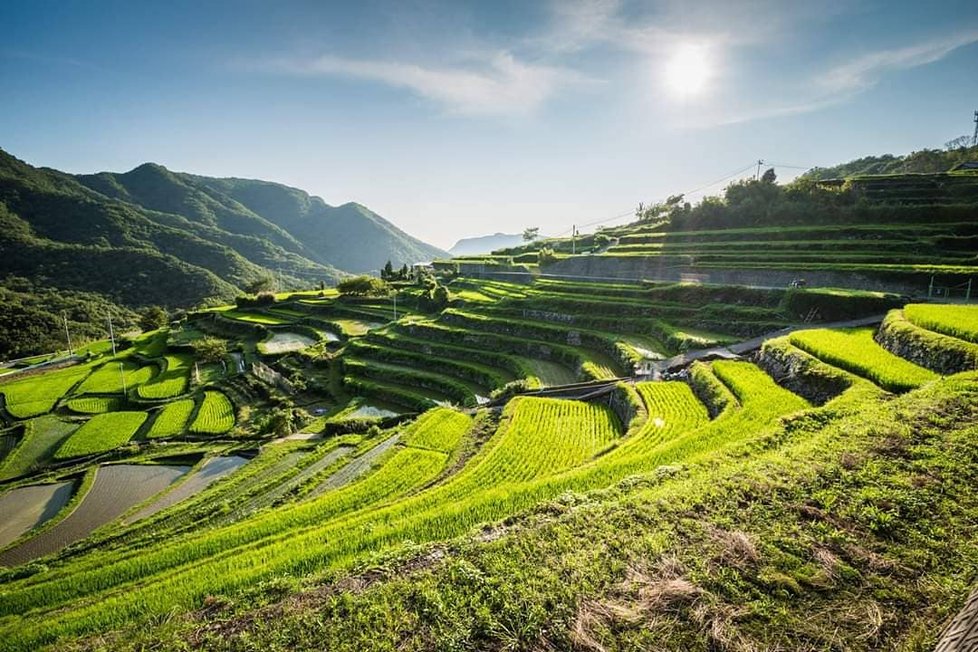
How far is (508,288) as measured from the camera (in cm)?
5166

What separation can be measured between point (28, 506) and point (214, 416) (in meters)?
9.75

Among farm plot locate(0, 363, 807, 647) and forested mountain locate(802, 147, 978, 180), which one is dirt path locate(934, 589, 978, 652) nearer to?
farm plot locate(0, 363, 807, 647)

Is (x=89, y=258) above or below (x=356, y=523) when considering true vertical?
above

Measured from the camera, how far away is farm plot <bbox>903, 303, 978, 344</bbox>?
47.5 feet

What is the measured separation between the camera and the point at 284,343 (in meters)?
45.8

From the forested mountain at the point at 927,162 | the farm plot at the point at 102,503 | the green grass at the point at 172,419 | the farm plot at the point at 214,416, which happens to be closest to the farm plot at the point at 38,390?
the green grass at the point at 172,419

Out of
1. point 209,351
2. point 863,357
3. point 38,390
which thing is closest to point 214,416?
point 209,351

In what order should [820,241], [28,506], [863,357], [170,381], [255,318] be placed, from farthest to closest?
[255,318]
[820,241]
[170,381]
[28,506]
[863,357]

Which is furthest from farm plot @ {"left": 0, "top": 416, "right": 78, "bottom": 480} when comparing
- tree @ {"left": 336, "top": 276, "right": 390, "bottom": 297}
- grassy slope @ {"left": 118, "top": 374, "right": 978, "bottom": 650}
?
tree @ {"left": 336, "top": 276, "right": 390, "bottom": 297}

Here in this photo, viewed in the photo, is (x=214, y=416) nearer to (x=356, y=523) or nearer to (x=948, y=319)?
(x=356, y=523)

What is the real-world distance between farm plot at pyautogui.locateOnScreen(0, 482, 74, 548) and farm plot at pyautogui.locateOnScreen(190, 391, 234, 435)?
6.52 metres

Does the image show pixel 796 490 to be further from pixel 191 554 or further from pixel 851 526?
pixel 191 554

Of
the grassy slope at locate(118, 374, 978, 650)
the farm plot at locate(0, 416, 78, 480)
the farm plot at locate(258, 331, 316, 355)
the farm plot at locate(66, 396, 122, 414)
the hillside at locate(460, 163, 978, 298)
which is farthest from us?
the farm plot at locate(258, 331, 316, 355)

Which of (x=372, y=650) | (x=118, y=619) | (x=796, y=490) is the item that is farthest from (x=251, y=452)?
(x=796, y=490)
